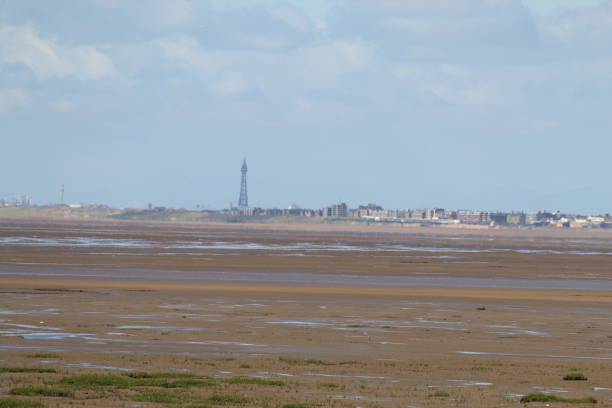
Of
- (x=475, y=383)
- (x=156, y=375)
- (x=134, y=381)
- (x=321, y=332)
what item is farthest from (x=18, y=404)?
(x=321, y=332)

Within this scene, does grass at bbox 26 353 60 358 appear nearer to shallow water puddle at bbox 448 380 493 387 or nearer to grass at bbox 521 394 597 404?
shallow water puddle at bbox 448 380 493 387

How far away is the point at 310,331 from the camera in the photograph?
73.5 feet

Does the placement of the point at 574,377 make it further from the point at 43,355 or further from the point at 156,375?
the point at 43,355

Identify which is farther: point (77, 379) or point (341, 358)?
point (341, 358)

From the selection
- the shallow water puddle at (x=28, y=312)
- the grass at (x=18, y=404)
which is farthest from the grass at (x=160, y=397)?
the shallow water puddle at (x=28, y=312)

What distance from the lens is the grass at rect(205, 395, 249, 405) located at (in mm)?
13180

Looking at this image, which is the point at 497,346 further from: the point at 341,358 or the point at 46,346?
the point at 46,346

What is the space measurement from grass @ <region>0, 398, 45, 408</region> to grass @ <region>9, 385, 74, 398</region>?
0.72m

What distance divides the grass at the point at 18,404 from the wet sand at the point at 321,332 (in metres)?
0.48

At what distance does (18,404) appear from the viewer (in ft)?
40.4

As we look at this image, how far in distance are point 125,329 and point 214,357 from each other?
4.63 meters

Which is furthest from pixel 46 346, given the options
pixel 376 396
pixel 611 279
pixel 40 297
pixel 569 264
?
pixel 569 264

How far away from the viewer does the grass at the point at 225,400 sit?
1318 centimetres

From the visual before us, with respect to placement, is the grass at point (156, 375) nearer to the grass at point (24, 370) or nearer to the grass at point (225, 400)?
the grass at point (24, 370)
